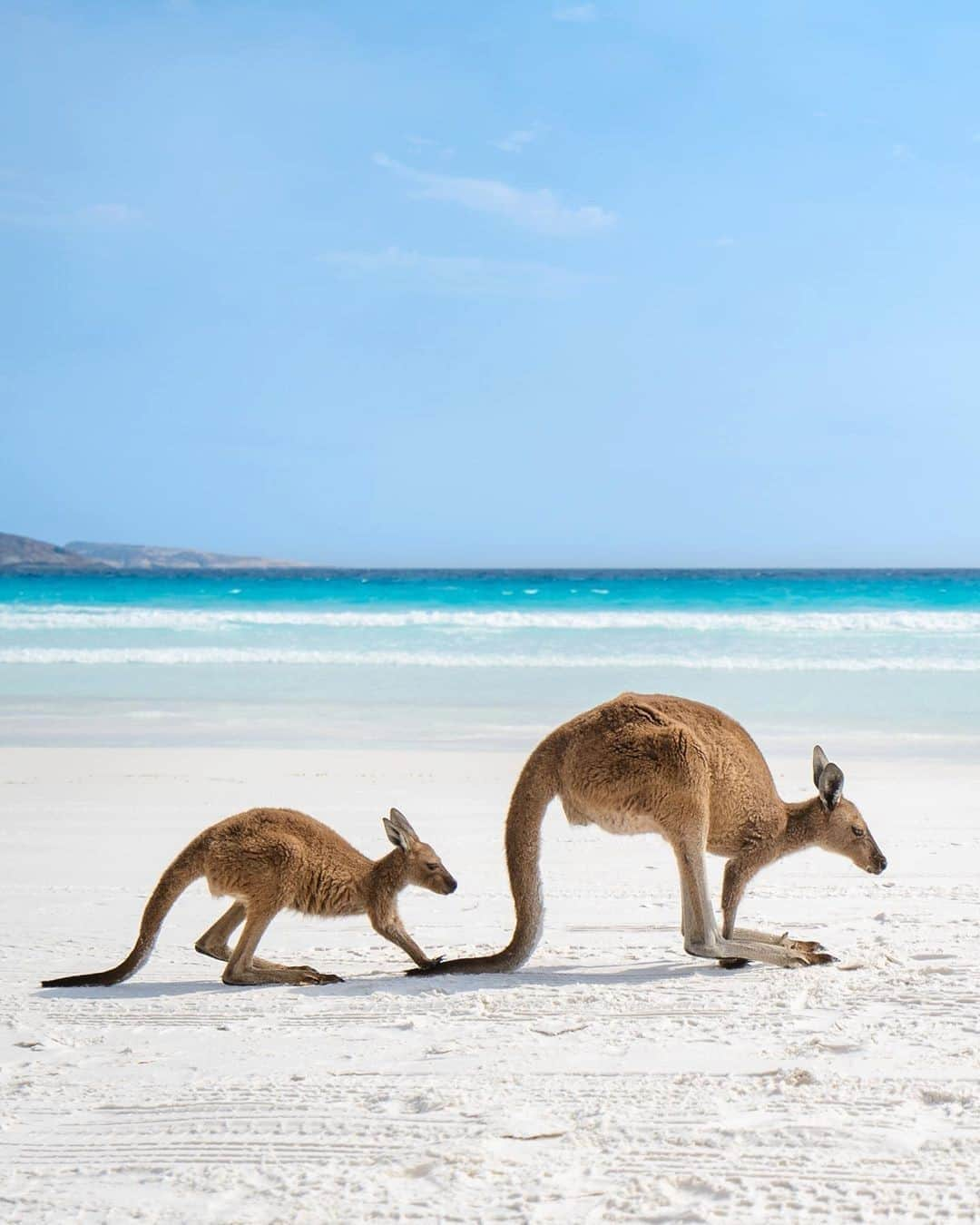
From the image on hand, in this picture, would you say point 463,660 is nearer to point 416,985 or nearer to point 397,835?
point 397,835

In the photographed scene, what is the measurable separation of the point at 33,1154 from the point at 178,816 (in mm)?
4607

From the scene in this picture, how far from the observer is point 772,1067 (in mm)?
3125

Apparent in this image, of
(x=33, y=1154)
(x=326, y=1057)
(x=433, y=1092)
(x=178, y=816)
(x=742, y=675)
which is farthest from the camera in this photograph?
(x=742, y=675)

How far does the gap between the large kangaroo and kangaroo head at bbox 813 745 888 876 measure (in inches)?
4.2

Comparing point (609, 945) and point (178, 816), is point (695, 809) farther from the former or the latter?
point (178, 816)

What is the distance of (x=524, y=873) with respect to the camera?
4.11 m

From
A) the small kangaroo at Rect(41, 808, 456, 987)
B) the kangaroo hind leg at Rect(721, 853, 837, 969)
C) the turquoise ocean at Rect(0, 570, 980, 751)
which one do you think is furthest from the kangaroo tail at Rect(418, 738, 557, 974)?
the turquoise ocean at Rect(0, 570, 980, 751)

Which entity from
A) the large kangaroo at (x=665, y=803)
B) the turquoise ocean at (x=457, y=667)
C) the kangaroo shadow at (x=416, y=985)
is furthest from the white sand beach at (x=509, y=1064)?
the turquoise ocean at (x=457, y=667)

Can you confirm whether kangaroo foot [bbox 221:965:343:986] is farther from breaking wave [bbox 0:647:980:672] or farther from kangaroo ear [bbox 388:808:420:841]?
breaking wave [bbox 0:647:980:672]

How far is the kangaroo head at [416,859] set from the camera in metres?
4.21

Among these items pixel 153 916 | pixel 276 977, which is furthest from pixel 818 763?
pixel 153 916

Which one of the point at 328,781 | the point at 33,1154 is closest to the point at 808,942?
the point at 33,1154

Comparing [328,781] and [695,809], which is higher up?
[695,809]

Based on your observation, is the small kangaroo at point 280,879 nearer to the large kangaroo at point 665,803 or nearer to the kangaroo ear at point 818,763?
the large kangaroo at point 665,803
